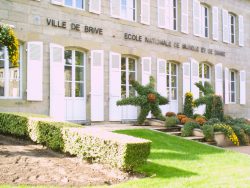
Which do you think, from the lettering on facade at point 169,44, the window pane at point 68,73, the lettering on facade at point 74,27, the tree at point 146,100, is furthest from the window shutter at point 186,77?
the window pane at point 68,73

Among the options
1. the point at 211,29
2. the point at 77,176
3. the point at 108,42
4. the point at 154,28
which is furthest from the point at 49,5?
the point at 211,29

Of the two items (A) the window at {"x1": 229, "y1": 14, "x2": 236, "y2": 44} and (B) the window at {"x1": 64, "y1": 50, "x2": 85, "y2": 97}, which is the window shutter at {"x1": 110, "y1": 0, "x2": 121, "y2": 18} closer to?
(B) the window at {"x1": 64, "y1": 50, "x2": 85, "y2": 97}

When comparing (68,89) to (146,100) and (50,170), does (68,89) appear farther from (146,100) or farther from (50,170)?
(50,170)

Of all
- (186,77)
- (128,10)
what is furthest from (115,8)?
(186,77)

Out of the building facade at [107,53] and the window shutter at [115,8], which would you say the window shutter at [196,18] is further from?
the window shutter at [115,8]

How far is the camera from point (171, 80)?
1587cm

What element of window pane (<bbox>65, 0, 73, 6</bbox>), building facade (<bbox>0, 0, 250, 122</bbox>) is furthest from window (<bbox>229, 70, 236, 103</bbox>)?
window pane (<bbox>65, 0, 73, 6</bbox>)

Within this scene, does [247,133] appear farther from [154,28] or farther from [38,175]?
[38,175]

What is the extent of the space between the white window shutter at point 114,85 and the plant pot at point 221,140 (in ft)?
11.3

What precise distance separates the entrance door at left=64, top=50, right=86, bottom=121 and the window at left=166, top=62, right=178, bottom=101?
4267 mm

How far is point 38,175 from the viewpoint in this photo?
596 cm

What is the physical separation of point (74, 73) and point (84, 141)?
5826 mm

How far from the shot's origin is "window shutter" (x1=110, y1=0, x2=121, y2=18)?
44.4 feet

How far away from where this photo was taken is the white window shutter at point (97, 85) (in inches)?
500
